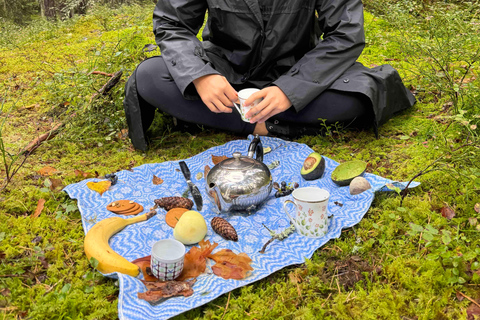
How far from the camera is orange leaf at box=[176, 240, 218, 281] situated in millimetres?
Answer: 1813

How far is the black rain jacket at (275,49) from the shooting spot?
2844 mm

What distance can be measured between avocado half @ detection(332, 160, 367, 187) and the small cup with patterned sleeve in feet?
3.82

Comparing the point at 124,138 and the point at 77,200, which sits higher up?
the point at 77,200

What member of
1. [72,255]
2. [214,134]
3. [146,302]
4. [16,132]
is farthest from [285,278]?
[16,132]

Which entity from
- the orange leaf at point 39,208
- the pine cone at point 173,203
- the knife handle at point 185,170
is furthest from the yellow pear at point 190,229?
the orange leaf at point 39,208

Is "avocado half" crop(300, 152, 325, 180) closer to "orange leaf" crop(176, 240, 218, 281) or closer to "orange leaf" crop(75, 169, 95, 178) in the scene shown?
"orange leaf" crop(176, 240, 218, 281)

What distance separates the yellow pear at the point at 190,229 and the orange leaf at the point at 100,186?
73 centimetres

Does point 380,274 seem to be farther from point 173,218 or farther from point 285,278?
point 173,218

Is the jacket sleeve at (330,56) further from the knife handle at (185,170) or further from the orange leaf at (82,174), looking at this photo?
the orange leaf at (82,174)

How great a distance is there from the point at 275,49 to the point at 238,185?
1353 millimetres

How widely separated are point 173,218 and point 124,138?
1.43 m

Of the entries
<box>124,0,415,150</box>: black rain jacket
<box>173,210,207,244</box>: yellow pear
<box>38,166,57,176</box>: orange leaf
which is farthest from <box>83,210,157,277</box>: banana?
<box>124,0,415,150</box>: black rain jacket

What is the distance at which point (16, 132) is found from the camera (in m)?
3.54

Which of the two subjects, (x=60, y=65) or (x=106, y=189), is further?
(x=60, y=65)
